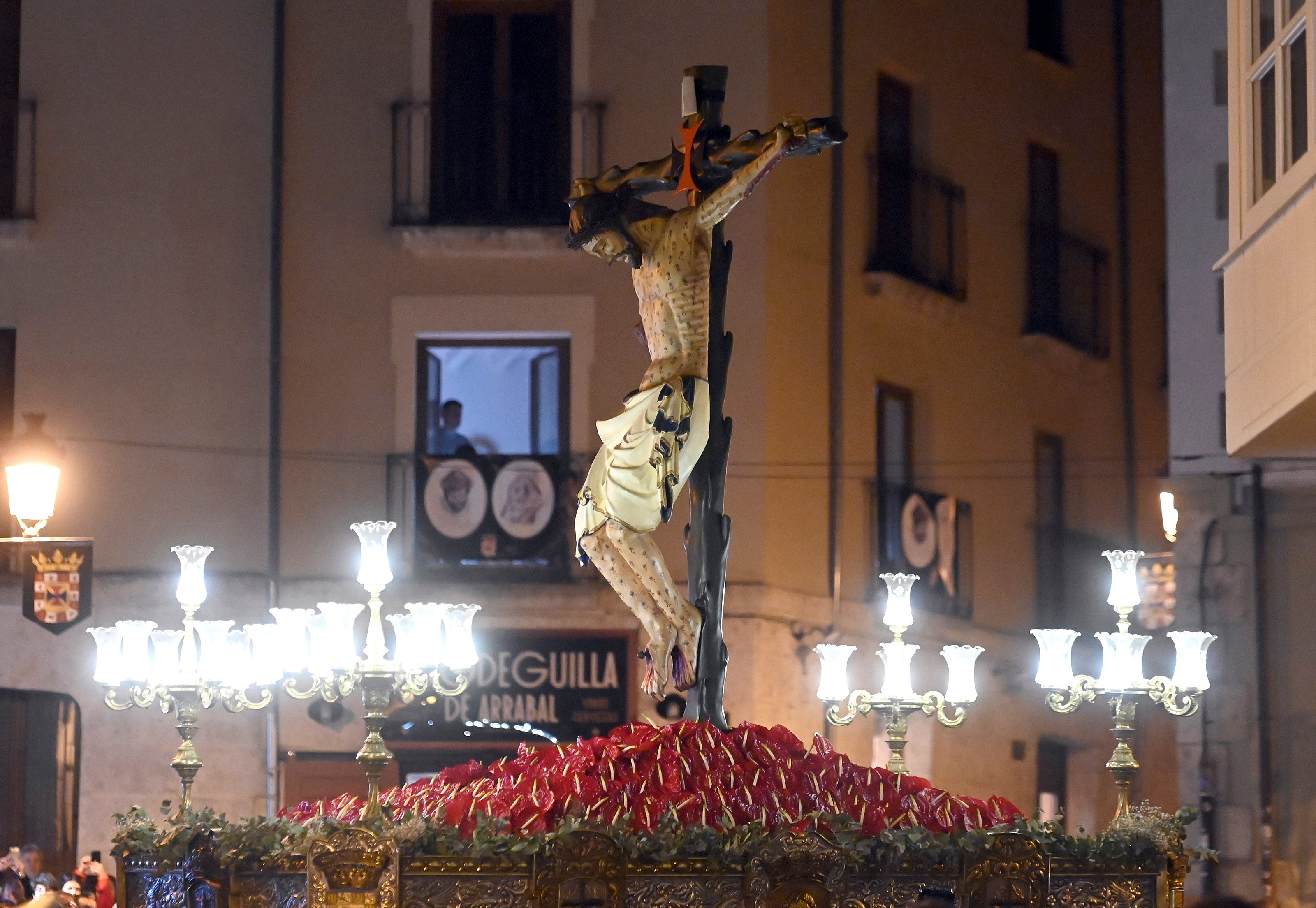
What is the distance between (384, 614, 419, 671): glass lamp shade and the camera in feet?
31.6

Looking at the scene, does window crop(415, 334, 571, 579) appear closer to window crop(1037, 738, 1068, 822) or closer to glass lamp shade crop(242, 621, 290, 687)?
window crop(1037, 738, 1068, 822)

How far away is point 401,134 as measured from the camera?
18266mm

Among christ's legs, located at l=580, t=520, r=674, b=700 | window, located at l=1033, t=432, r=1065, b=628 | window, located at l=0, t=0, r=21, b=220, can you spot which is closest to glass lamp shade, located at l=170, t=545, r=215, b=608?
christ's legs, located at l=580, t=520, r=674, b=700

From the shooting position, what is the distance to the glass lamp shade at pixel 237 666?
11.0 metres

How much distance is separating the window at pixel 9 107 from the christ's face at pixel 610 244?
10105 millimetres

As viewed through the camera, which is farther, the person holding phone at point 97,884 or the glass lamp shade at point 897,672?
the person holding phone at point 97,884

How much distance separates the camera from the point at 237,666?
11.0 m

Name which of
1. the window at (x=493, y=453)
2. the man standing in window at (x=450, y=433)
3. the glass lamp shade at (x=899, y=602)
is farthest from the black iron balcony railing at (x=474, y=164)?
the glass lamp shade at (x=899, y=602)

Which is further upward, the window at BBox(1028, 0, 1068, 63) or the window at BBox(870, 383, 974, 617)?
the window at BBox(1028, 0, 1068, 63)

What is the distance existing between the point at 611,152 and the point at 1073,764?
736 cm

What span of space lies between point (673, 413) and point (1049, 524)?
42.0 ft

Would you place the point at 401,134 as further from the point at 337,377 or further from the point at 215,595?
the point at 215,595

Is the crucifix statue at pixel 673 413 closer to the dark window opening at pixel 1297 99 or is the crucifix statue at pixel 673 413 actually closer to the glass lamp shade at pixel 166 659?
the dark window opening at pixel 1297 99

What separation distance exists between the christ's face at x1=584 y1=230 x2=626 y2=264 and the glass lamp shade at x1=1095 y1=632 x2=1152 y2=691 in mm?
2436
